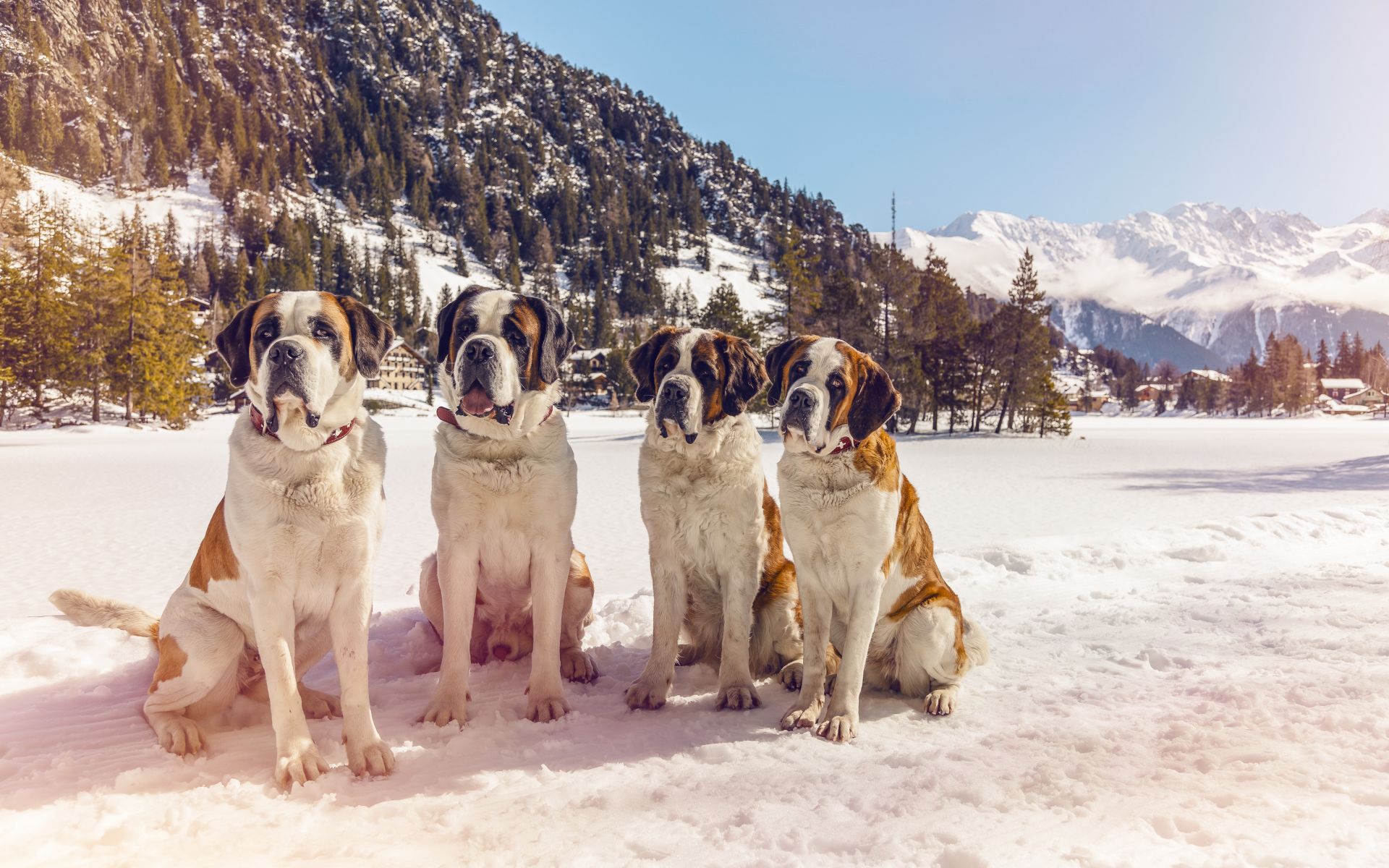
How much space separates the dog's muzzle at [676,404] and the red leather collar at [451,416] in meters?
0.56

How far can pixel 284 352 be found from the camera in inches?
105

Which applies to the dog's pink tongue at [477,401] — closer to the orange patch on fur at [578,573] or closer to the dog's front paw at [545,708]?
the orange patch on fur at [578,573]

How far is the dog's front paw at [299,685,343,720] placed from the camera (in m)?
3.50

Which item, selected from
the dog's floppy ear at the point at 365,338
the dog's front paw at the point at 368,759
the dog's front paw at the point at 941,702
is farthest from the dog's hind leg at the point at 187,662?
the dog's front paw at the point at 941,702

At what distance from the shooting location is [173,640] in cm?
302

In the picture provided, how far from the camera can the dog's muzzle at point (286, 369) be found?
2656 millimetres

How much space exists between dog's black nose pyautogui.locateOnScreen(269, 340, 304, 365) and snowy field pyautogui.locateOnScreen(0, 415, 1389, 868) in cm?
167

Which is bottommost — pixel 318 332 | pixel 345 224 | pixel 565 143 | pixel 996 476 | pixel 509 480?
pixel 996 476

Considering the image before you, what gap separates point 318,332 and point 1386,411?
11539 cm

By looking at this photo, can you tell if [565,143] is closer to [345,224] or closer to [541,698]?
[345,224]

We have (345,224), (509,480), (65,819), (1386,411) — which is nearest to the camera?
(65,819)

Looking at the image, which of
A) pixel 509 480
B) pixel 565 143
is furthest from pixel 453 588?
pixel 565 143

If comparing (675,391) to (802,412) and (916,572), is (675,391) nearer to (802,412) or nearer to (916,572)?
(802,412)

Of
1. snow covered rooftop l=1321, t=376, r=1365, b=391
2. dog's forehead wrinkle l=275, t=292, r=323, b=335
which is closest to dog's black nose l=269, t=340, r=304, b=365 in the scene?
dog's forehead wrinkle l=275, t=292, r=323, b=335
